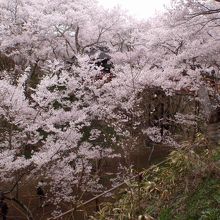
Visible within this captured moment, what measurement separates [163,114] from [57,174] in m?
7.50

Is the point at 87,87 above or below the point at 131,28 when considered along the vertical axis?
below

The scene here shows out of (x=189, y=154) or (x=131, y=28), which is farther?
(x=131, y=28)

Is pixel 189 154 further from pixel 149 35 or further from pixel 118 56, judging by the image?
pixel 118 56

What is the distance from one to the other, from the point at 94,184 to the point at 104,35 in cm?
923

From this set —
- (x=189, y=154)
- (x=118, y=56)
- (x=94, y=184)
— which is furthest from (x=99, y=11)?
(x=189, y=154)

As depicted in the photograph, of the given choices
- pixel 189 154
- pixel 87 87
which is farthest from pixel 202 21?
pixel 189 154

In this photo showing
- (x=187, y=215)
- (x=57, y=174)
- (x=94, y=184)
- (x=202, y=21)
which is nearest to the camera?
(x=187, y=215)

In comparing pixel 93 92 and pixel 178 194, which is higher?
pixel 178 194

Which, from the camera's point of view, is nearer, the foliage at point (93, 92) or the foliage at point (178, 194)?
the foliage at point (178, 194)

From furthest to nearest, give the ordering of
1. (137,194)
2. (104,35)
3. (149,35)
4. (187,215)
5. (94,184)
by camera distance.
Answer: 1. (104,35)
2. (149,35)
3. (94,184)
4. (137,194)
5. (187,215)

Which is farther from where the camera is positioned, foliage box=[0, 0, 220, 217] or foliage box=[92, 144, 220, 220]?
foliage box=[0, 0, 220, 217]

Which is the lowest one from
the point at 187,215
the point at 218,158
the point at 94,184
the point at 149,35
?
the point at 94,184

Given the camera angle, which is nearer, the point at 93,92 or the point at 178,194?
the point at 178,194

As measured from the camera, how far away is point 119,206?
15.4 feet
